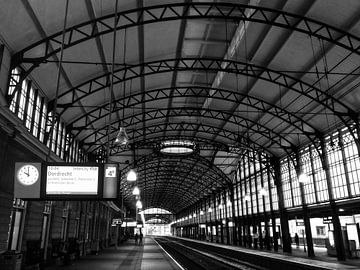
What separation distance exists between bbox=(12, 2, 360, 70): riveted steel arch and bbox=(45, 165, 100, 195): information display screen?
7.83 meters

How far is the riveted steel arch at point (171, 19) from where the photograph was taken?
51.6 feet

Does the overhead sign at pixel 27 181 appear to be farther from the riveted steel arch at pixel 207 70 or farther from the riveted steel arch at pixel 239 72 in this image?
the riveted steel arch at pixel 239 72

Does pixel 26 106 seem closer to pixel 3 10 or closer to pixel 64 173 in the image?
pixel 3 10

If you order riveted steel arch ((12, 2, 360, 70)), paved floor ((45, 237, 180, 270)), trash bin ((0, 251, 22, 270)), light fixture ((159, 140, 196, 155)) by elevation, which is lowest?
paved floor ((45, 237, 180, 270))

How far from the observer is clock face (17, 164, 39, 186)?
8.84 m

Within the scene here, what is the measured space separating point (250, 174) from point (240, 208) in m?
7.20

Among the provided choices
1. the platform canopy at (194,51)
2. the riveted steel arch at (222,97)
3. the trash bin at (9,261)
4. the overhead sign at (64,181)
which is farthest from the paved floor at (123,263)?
the overhead sign at (64,181)

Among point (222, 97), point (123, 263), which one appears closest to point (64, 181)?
point (123, 263)

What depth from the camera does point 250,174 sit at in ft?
146

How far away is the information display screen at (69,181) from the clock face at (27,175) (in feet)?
1.05

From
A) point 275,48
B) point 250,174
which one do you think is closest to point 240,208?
point 250,174

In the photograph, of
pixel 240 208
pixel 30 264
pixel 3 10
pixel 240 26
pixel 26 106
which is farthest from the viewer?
pixel 240 208

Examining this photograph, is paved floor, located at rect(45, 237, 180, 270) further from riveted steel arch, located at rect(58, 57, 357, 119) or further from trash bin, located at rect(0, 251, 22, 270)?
riveted steel arch, located at rect(58, 57, 357, 119)

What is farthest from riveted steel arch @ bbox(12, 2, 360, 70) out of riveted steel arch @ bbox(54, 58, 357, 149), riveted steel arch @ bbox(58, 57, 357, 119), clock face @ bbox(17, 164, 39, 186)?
clock face @ bbox(17, 164, 39, 186)
